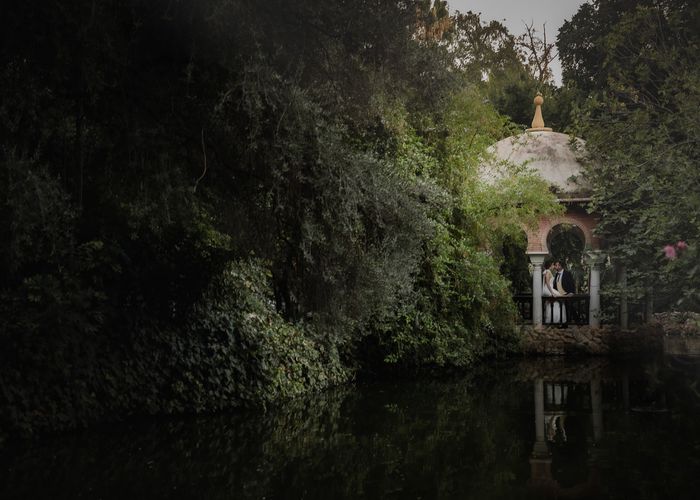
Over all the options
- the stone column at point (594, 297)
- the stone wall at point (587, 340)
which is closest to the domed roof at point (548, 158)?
the stone column at point (594, 297)

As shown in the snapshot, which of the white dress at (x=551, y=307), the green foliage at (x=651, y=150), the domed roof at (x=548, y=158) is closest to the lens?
the green foliage at (x=651, y=150)

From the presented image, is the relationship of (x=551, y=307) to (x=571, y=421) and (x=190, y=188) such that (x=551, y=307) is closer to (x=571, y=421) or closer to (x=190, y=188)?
(x=571, y=421)

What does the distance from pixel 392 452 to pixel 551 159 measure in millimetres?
13467

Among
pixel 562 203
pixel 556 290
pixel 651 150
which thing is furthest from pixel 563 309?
pixel 651 150

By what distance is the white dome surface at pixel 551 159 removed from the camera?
17.7m

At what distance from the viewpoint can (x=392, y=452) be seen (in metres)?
7.42

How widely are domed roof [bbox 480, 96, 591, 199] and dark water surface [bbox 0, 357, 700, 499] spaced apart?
23.7 feet

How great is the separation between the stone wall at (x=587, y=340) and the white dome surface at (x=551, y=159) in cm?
309

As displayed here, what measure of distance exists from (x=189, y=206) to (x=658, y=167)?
7.53 metres

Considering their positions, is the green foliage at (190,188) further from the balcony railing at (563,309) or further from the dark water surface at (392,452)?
the balcony railing at (563,309)

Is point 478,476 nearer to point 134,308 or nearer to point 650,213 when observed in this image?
point 134,308

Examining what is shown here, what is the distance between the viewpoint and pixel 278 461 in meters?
6.99

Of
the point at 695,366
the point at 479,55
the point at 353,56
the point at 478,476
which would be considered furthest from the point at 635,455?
the point at 479,55

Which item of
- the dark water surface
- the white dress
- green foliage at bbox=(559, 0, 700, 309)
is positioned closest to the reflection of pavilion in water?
the dark water surface
